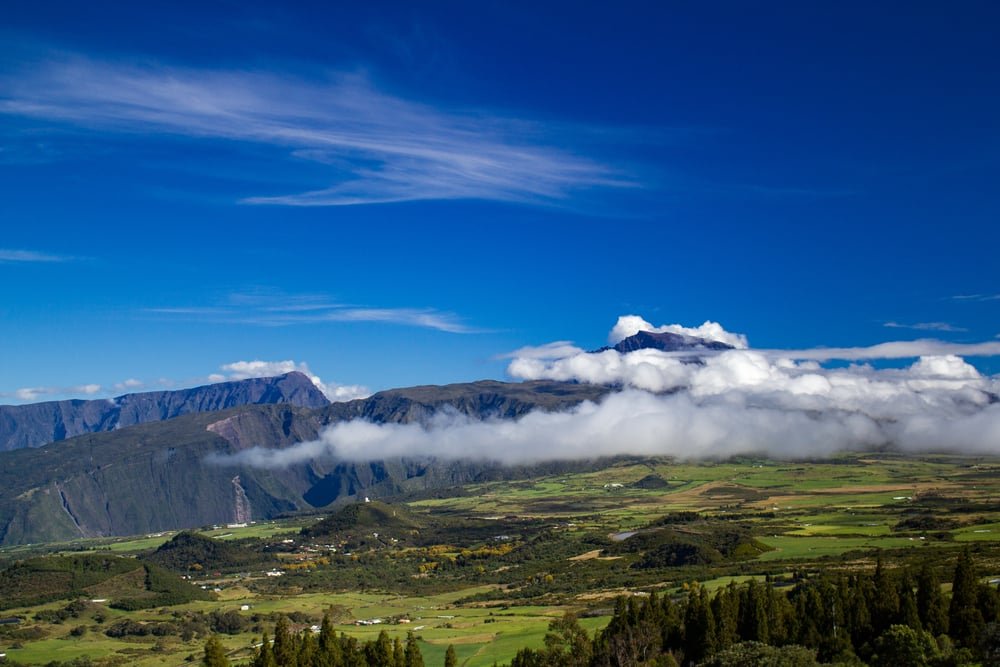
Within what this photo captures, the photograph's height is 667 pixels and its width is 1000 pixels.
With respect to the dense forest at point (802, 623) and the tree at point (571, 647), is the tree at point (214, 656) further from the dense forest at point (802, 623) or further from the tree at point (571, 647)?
the tree at point (571, 647)

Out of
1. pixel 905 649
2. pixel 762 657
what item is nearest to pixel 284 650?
pixel 762 657

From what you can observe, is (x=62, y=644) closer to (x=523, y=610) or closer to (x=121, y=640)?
(x=121, y=640)

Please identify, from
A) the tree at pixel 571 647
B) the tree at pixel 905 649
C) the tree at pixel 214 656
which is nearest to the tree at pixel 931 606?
the tree at pixel 905 649

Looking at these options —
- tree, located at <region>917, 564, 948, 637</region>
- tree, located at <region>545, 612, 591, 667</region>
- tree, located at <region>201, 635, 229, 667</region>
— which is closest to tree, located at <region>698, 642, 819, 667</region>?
tree, located at <region>545, 612, 591, 667</region>

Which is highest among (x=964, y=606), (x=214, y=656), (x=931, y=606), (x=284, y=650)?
(x=964, y=606)

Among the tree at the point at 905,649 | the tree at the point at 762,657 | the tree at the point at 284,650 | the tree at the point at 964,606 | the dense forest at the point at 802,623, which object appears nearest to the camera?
the tree at the point at 762,657

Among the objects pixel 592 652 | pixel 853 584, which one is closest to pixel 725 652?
pixel 592 652

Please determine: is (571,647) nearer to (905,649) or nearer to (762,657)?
(762,657)

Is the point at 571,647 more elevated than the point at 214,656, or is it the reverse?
the point at 214,656

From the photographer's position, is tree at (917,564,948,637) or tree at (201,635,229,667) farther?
tree at (917,564,948,637)

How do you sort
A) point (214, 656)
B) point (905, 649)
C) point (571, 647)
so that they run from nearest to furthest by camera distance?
point (905, 649) < point (214, 656) < point (571, 647)

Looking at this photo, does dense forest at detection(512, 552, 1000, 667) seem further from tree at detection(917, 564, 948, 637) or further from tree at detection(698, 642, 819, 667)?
tree at detection(698, 642, 819, 667)

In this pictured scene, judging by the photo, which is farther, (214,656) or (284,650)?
(284,650)

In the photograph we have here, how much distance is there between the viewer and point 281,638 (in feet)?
339
